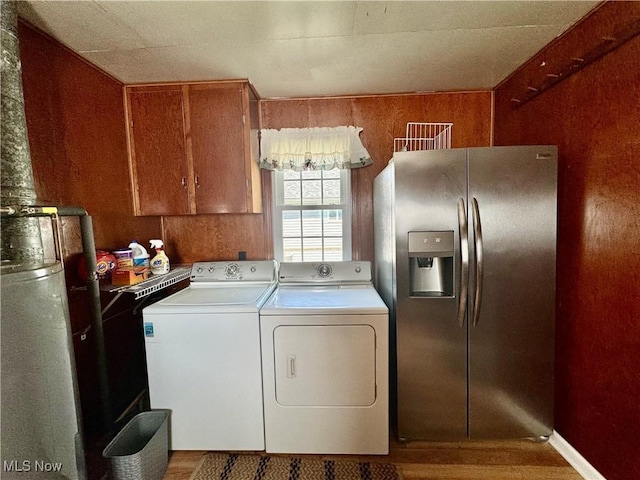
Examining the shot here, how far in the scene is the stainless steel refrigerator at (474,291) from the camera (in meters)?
1.57

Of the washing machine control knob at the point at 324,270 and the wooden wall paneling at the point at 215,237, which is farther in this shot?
the wooden wall paneling at the point at 215,237

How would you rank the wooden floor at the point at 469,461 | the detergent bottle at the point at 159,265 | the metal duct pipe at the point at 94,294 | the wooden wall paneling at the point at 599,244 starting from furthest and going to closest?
the detergent bottle at the point at 159,265, the wooden floor at the point at 469,461, the metal duct pipe at the point at 94,294, the wooden wall paneling at the point at 599,244

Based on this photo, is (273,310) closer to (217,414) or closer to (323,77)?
(217,414)

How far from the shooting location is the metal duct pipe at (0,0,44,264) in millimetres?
1128

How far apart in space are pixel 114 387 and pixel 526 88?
334cm

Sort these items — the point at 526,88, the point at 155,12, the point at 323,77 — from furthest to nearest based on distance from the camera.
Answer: the point at 323,77
the point at 526,88
the point at 155,12

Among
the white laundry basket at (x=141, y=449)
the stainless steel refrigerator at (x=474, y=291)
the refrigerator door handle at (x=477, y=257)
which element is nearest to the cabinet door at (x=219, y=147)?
the stainless steel refrigerator at (x=474, y=291)

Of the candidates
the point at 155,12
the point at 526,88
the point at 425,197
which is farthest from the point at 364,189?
the point at 155,12

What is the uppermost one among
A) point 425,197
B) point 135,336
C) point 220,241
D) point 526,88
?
point 526,88

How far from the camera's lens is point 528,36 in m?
1.64

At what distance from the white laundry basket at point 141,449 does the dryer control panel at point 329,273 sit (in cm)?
110

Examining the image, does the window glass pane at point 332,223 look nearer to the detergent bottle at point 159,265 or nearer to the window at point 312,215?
the window at point 312,215

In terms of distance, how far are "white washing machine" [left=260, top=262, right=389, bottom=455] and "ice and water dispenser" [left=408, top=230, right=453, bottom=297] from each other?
303 millimetres

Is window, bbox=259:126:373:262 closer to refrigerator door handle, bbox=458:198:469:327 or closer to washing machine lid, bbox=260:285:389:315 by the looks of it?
washing machine lid, bbox=260:285:389:315
